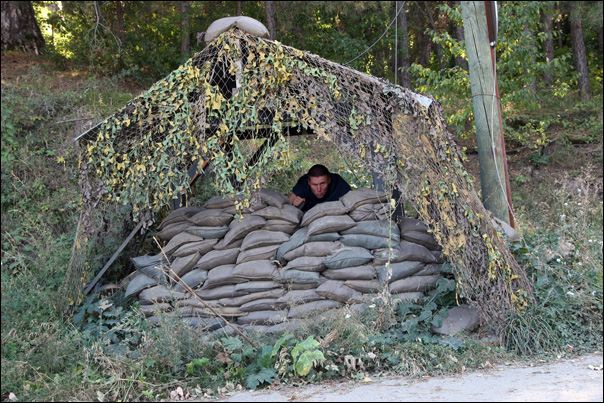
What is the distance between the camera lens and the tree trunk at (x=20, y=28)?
12867mm

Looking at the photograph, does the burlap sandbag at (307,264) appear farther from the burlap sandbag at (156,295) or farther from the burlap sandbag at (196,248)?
the burlap sandbag at (156,295)

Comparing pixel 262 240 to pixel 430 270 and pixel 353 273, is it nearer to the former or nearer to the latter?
pixel 353 273

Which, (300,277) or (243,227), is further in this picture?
(243,227)

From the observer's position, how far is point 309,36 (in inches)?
563

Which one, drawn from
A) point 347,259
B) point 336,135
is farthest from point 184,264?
point 336,135

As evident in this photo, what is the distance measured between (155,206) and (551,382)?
3.69m

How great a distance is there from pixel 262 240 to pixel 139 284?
1.38 meters

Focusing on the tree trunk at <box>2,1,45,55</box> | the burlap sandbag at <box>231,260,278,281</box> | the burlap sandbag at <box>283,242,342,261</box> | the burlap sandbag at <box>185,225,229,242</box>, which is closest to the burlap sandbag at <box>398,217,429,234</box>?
the burlap sandbag at <box>283,242,342,261</box>

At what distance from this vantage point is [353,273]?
486 centimetres

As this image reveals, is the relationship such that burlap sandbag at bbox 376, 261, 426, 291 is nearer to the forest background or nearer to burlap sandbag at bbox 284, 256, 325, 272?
the forest background

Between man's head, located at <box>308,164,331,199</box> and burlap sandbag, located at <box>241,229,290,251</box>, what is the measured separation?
1230 millimetres

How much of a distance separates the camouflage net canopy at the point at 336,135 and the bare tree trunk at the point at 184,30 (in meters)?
9.66

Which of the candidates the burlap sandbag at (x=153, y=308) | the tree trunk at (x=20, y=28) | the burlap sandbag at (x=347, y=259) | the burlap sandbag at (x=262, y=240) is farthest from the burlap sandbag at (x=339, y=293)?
the tree trunk at (x=20, y=28)

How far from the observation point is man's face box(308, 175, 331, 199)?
241 inches
